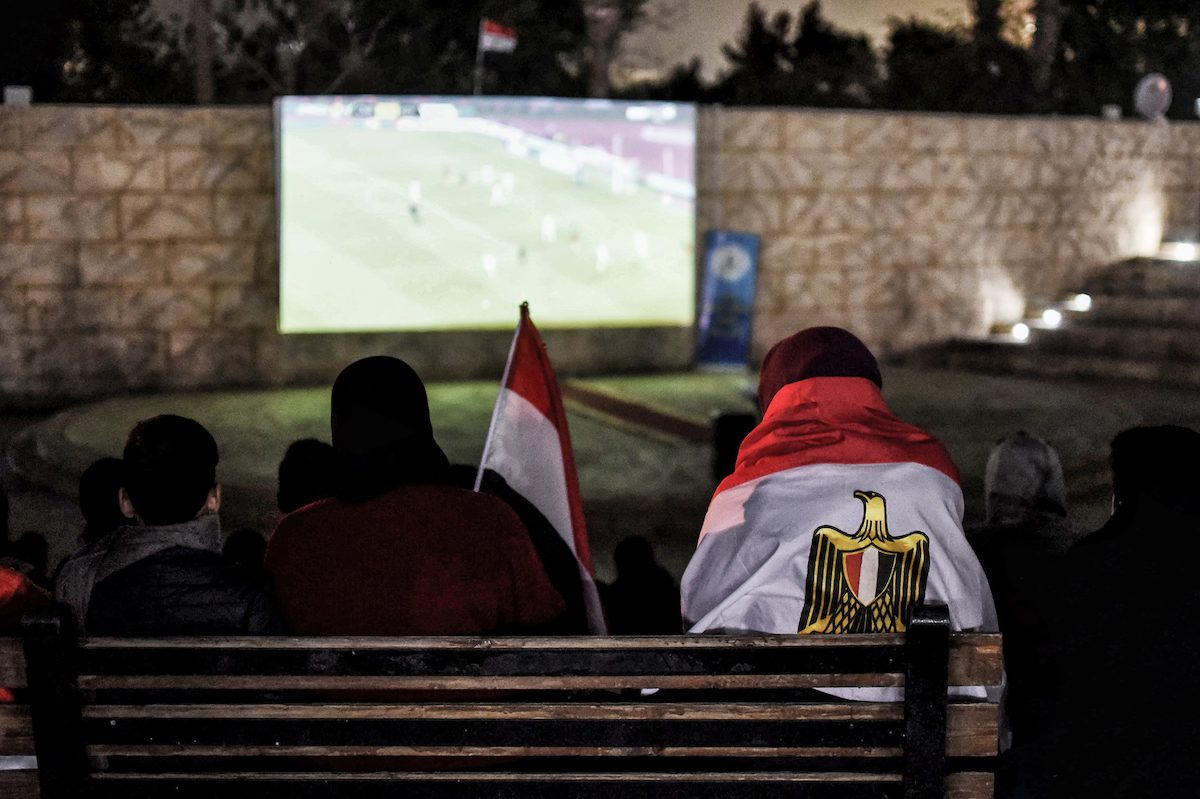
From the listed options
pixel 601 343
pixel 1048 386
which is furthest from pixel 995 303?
pixel 601 343

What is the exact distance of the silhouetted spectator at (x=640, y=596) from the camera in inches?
166

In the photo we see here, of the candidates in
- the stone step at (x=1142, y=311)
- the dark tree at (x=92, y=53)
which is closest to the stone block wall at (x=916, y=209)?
the stone step at (x=1142, y=311)

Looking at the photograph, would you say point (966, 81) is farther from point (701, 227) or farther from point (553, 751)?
point (553, 751)

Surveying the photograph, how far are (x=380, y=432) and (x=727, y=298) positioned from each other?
890 centimetres

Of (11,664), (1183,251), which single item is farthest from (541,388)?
(1183,251)

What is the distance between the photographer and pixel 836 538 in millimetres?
2482

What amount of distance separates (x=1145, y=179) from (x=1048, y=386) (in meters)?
3.87

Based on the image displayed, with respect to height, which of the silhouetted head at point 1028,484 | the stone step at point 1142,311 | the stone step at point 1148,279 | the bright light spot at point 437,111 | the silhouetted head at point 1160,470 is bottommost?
the silhouetted head at point 1028,484

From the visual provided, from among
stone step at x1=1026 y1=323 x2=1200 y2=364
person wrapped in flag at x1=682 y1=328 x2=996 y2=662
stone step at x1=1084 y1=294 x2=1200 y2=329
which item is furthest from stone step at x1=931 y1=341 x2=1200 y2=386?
person wrapped in flag at x1=682 y1=328 x2=996 y2=662

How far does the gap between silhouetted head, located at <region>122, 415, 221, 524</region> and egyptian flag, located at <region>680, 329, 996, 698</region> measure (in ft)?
3.27

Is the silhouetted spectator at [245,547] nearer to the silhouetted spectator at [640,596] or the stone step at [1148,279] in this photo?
the silhouetted spectator at [640,596]

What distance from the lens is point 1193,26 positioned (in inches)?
748

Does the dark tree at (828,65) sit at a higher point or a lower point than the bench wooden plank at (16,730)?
higher

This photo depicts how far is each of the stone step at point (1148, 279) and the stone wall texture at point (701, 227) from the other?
0.60 ft
